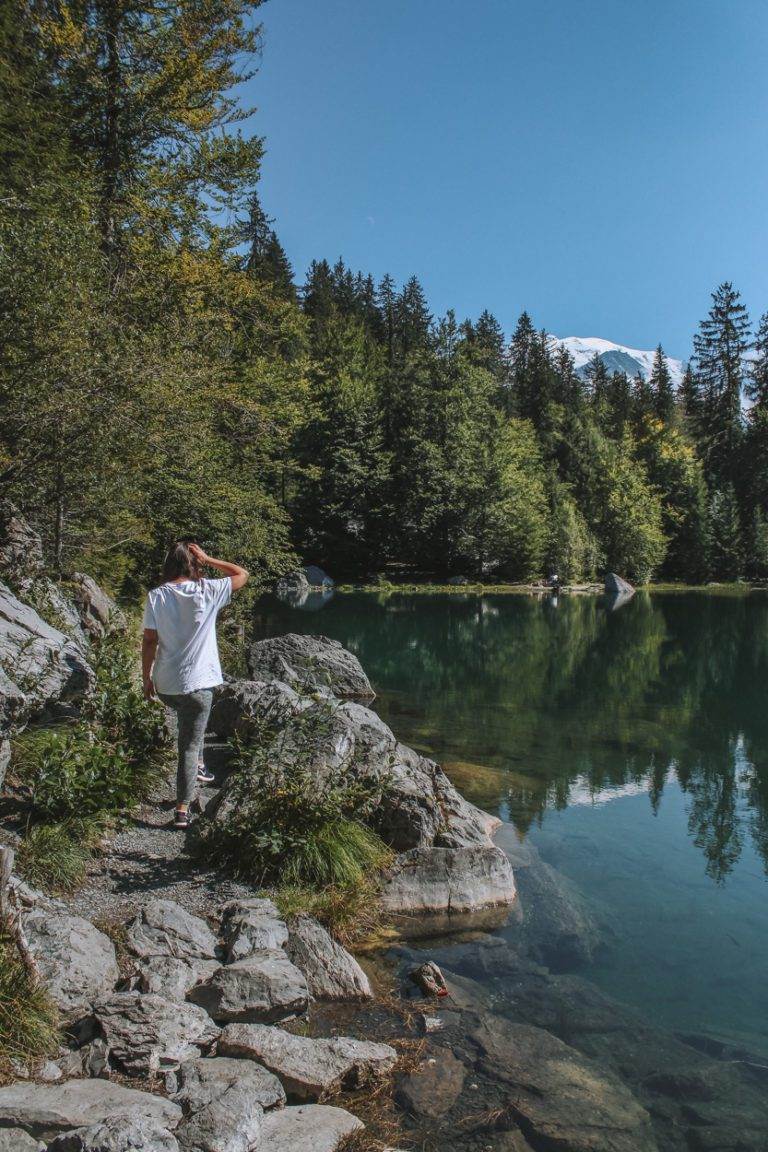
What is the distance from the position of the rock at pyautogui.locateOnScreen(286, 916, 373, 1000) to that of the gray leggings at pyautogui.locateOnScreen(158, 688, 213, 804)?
1.84m

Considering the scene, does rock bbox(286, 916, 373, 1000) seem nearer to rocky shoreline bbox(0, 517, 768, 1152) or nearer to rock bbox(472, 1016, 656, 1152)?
rocky shoreline bbox(0, 517, 768, 1152)

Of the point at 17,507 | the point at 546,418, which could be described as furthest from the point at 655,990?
the point at 546,418

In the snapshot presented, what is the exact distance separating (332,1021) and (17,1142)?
2492 millimetres

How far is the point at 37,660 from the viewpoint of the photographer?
6.99 meters

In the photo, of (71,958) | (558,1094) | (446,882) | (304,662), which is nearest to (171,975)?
(71,958)

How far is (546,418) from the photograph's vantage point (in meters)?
82.2

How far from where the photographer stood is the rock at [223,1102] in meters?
3.54

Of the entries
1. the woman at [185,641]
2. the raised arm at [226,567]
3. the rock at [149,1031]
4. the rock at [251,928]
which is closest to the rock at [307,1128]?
the rock at [149,1031]

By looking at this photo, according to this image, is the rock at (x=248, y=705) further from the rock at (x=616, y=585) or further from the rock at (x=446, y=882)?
the rock at (x=616, y=585)

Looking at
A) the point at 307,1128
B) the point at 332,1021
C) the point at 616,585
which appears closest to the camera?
the point at 307,1128

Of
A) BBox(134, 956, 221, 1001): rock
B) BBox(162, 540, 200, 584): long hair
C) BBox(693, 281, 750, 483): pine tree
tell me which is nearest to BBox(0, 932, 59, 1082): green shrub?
BBox(134, 956, 221, 1001): rock

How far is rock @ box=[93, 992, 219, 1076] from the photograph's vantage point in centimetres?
408

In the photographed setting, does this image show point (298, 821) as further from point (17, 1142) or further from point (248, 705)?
point (17, 1142)

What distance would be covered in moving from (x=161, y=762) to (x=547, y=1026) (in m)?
4.45
